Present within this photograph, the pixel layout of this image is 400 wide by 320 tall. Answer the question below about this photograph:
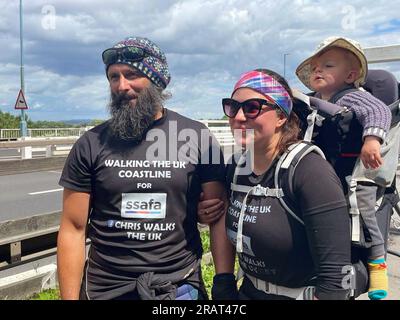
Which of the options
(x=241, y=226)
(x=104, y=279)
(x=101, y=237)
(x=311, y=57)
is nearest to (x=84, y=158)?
(x=101, y=237)

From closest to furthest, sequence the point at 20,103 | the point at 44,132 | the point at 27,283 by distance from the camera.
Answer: the point at 27,283, the point at 20,103, the point at 44,132

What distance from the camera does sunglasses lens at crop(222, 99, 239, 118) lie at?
1.94 m

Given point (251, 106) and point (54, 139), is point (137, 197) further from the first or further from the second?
point (54, 139)

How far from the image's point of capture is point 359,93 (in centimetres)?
206

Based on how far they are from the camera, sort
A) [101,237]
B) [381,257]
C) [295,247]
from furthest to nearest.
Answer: [101,237], [381,257], [295,247]

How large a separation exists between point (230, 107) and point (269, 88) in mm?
209

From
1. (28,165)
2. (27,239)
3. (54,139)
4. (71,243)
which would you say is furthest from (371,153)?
(54,139)

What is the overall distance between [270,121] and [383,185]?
27.8 inches

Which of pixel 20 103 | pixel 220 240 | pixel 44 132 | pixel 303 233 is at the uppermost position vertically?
pixel 20 103

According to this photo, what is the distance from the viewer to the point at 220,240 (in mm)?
2266

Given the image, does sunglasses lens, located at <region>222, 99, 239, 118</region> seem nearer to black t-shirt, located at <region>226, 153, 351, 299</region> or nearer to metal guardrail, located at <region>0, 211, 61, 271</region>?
black t-shirt, located at <region>226, 153, 351, 299</region>

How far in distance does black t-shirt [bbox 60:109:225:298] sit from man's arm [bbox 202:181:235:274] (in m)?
0.06

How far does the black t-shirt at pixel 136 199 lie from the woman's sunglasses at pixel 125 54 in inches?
17.0

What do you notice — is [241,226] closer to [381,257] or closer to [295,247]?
[295,247]
